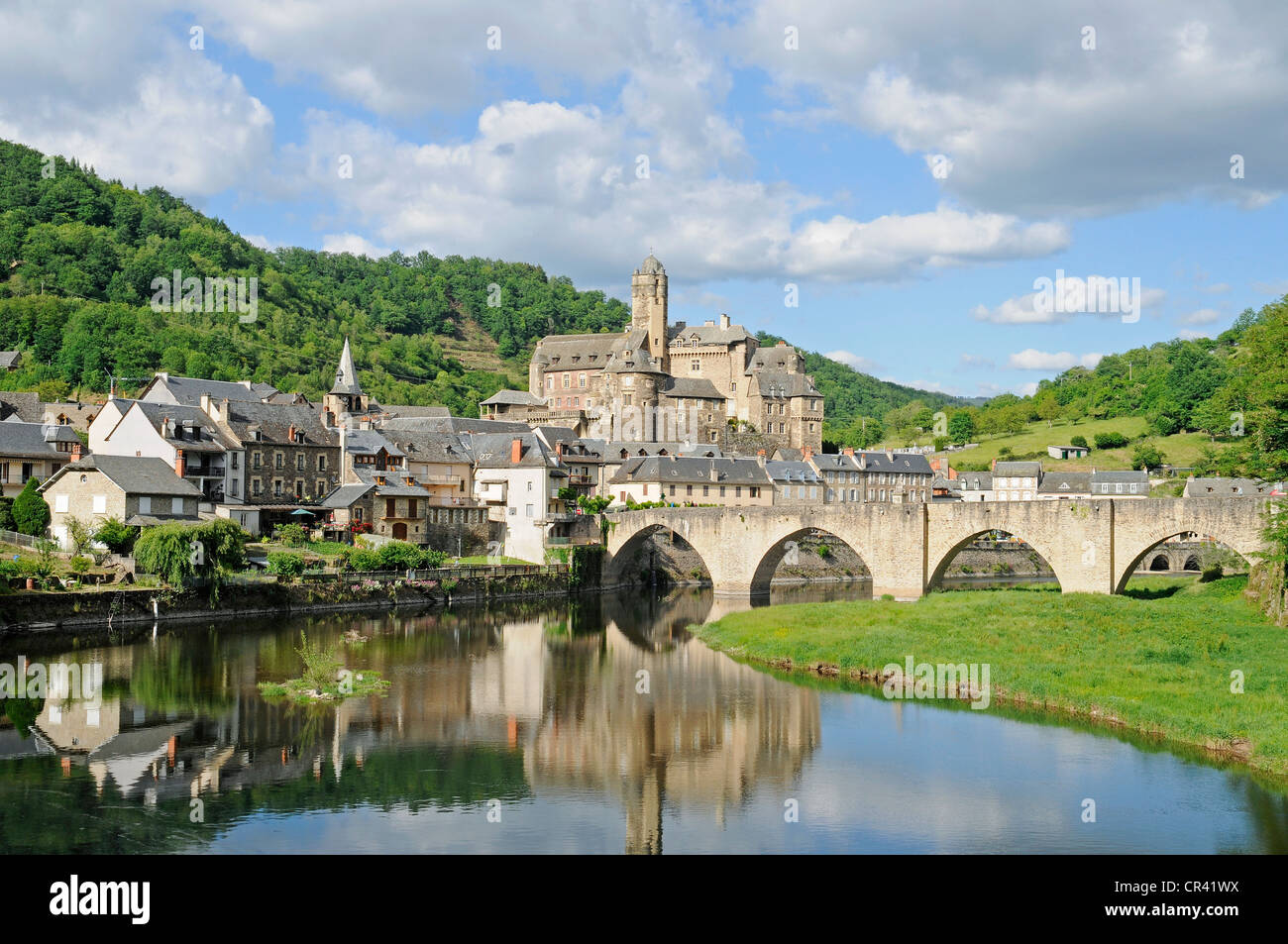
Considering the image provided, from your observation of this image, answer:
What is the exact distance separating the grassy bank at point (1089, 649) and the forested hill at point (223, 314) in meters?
63.3

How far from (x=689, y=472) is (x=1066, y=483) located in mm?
41319

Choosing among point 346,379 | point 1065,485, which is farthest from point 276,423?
point 1065,485

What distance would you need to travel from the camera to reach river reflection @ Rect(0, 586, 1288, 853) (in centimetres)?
2072

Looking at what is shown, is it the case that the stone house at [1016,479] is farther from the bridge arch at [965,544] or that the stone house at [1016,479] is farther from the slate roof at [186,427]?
the slate roof at [186,427]

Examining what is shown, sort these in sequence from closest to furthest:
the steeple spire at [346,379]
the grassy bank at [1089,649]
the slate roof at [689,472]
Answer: the grassy bank at [1089,649], the slate roof at [689,472], the steeple spire at [346,379]

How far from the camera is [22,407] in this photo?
72.5m

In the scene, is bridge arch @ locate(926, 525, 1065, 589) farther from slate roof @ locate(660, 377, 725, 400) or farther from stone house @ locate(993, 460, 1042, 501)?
stone house @ locate(993, 460, 1042, 501)

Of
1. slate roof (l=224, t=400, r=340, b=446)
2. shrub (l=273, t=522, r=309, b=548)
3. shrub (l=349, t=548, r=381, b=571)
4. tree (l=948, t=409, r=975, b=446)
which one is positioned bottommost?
shrub (l=349, t=548, r=381, b=571)

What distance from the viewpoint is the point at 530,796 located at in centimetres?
2339

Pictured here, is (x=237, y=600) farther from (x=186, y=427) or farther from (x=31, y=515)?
(x=186, y=427)

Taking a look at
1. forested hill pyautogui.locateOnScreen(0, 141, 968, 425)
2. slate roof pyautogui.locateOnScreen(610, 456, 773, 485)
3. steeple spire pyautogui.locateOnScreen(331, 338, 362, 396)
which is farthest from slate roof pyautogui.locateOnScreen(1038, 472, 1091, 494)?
forested hill pyautogui.locateOnScreen(0, 141, 968, 425)

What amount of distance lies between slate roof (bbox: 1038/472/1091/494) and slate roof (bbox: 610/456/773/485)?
33.2 meters

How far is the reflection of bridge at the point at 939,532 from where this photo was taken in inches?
1848

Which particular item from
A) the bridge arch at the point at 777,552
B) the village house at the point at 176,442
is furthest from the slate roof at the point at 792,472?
the village house at the point at 176,442
